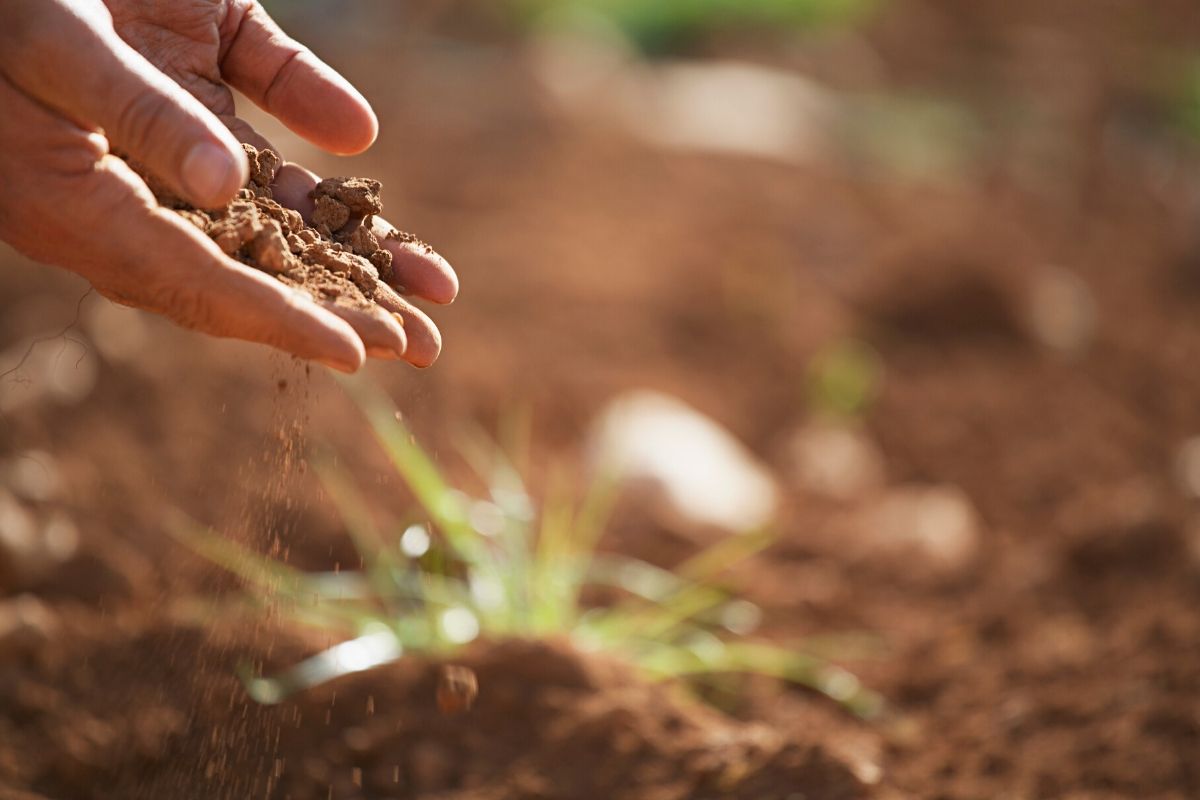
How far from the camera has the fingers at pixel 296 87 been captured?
1793 mm

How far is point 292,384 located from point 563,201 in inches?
87.3

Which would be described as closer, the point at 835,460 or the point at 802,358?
the point at 835,460

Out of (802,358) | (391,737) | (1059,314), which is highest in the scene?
(1059,314)

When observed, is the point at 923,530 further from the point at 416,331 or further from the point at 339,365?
the point at 339,365

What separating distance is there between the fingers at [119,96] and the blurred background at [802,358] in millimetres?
432

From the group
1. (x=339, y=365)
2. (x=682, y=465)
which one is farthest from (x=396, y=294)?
(x=682, y=465)

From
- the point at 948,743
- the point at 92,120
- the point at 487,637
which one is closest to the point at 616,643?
the point at 487,637

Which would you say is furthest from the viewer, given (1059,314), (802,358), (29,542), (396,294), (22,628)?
(1059,314)

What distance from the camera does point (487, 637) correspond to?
2.04m

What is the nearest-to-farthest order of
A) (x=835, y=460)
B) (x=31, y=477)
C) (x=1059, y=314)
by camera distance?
(x=31, y=477) → (x=835, y=460) → (x=1059, y=314)

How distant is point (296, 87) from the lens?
181 centimetres

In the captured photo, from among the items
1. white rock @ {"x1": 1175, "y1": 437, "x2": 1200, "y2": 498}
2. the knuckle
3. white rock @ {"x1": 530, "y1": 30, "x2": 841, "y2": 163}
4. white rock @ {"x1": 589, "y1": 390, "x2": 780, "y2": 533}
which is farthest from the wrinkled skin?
white rock @ {"x1": 530, "y1": 30, "x2": 841, "y2": 163}

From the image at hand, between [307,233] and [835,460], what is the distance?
7.31 feet

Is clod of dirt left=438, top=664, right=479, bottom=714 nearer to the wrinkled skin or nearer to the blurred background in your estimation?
the blurred background
